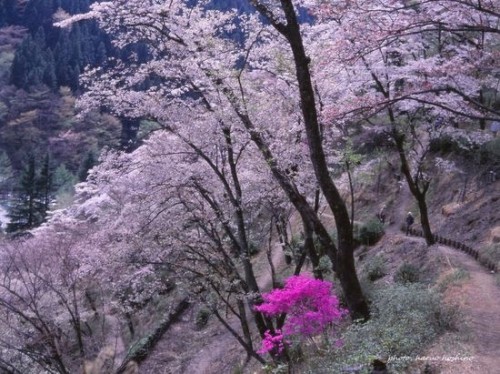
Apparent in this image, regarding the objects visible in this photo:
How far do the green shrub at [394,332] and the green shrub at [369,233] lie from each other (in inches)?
474

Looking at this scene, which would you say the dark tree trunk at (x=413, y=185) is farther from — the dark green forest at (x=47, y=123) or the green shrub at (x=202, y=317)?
the dark green forest at (x=47, y=123)

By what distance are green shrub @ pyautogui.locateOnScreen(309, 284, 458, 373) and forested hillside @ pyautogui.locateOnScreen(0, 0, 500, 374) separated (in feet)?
0.13

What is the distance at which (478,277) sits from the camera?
11852 mm

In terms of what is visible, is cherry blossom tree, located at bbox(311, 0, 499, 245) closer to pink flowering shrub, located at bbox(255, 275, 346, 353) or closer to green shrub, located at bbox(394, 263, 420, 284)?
pink flowering shrub, located at bbox(255, 275, 346, 353)

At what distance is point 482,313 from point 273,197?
5240 mm

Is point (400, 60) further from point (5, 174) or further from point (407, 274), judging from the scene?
point (5, 174)

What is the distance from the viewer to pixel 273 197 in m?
12.0

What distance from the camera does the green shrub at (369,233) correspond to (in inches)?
820

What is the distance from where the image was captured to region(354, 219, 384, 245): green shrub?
2082 cm

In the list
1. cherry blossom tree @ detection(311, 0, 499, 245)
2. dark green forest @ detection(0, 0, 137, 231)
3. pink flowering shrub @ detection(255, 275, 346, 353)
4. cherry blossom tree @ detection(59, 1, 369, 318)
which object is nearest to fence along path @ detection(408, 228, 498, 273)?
cherry blossom tree @ detection(311, 0, 499, 245)

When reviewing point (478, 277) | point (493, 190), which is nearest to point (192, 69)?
point (478, 277)

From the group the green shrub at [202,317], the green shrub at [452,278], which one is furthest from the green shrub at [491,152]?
the green shrub at [202,317]

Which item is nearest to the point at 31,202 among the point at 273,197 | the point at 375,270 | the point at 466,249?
the point at 375,270

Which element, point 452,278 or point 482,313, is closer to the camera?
point 482,313
